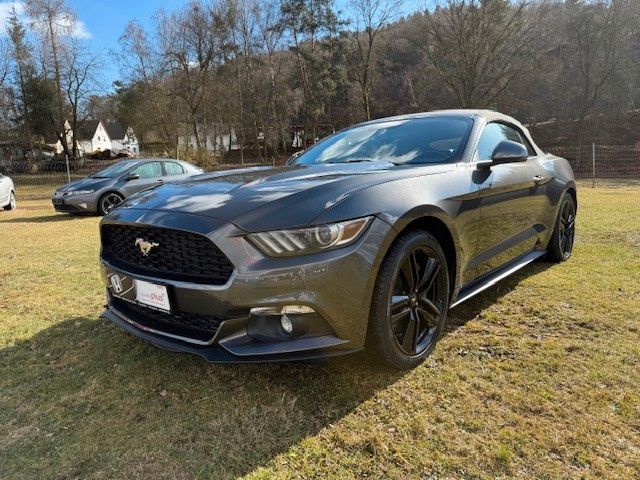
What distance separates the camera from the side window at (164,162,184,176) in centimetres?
1119

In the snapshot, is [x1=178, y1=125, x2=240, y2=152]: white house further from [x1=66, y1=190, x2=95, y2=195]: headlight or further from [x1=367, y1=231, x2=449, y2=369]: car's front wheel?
[x1=367, y1=231, x2=449, y2=369]: car's front wheel

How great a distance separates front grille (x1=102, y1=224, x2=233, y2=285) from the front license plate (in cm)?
5

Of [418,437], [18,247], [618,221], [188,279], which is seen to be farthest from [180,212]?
[618,221]

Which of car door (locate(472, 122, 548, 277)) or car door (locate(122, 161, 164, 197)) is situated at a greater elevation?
car door (locate(122, 161, 164, 197))

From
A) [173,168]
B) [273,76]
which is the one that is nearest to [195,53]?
[273,76]

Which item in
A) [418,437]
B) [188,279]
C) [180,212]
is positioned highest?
[180,212]

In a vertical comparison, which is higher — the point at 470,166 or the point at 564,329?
the point at 470,166

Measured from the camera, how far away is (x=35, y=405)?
2.31 m

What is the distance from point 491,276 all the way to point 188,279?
2.09m

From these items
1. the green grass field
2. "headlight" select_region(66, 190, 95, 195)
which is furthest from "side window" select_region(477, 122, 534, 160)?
"headlight" select_region(66, 190, 95, 195)

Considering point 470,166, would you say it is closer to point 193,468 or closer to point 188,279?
point 188,279

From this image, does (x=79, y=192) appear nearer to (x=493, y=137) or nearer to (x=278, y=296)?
(x=493, y=137)

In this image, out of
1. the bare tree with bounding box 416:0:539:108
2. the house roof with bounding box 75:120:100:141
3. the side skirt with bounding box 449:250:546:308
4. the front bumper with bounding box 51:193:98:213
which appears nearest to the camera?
the side skirt with bounding box 449:250:546:308

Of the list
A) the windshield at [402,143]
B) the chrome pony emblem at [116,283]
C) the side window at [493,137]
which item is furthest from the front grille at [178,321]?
the side window at [493,137]
